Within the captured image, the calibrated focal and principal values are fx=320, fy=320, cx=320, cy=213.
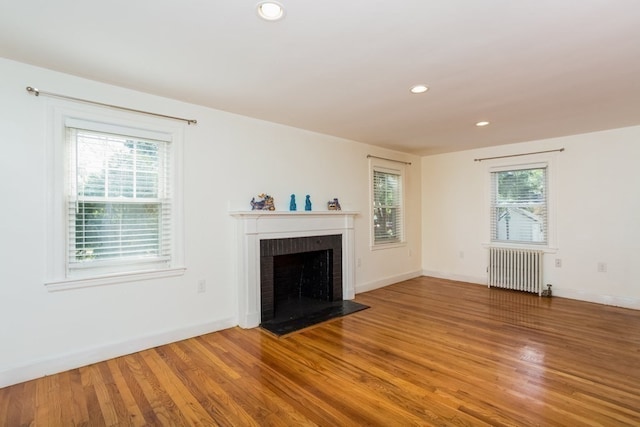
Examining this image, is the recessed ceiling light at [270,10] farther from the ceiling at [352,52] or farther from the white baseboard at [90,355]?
the white baseboard at [90,355]

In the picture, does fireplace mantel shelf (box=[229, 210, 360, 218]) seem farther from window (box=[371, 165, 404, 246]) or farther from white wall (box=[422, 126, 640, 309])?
white wall (box=[422, 126, 640, 309])

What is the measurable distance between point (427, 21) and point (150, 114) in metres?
2.50

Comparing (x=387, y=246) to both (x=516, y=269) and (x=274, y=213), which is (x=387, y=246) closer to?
(x=516, y=269)

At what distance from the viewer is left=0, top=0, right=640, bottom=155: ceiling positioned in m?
1.76

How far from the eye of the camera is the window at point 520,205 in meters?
4.94

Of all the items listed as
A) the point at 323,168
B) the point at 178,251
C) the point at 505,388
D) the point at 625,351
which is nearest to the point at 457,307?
the point at 625,351

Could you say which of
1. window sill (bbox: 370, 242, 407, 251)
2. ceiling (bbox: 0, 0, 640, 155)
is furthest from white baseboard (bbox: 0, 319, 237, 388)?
window sill (bbox: 370, 242, 407, 251)

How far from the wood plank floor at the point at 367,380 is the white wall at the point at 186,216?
0.75 feet

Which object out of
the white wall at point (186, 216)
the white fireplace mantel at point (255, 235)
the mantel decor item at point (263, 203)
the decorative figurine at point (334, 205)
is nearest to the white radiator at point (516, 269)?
the white wall at point (186, 216)

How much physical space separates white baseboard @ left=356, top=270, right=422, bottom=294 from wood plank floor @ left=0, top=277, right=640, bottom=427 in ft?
4.48

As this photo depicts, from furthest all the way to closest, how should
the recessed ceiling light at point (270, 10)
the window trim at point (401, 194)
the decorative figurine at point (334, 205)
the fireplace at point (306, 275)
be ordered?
the window trim at point (401, 194) < the decorative figurine at point (334, 205) < the fireplace at point (306, 275) < the recessed ceiling light at point (270, 10)

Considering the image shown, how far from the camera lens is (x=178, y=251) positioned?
3191 millimetres

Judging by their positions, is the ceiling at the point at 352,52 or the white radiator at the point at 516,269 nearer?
the ceiling at the point at 352,52

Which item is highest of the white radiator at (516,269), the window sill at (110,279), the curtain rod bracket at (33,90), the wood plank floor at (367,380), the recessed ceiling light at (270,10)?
the recessed ceiling light at (270,10)
